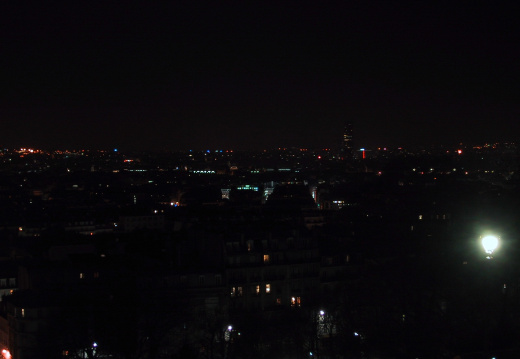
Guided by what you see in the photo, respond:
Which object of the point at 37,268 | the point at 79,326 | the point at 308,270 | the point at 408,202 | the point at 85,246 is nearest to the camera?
the point at 79,326

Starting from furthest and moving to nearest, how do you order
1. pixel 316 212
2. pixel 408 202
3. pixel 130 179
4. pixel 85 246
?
pixel 130 179 → pixel 408 202 → pixel 316 212 → pixel 85 246

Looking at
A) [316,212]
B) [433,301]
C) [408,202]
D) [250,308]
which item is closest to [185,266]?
[250,308]

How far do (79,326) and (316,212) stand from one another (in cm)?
3928

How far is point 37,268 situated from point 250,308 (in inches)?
293

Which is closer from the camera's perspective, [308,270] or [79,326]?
[79,326]

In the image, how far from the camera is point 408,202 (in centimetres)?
7125

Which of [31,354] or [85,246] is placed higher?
[85,246]

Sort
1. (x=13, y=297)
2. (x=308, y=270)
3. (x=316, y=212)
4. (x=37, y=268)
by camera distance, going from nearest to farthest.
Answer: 1. (x=13, y=297)
2. (x=37, y=268)
3. (x=308, y=270)
4. (x=316, y=212)

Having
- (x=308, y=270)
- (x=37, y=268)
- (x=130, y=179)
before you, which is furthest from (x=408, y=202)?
(x=130, y=179)

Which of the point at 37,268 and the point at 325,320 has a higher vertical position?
the point at 37,268

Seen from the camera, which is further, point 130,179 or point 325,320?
point 130,179

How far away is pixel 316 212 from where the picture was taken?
60625 mm

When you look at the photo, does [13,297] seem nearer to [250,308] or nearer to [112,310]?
[112,310]

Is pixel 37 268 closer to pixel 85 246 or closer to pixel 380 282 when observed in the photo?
pixel 85 246
